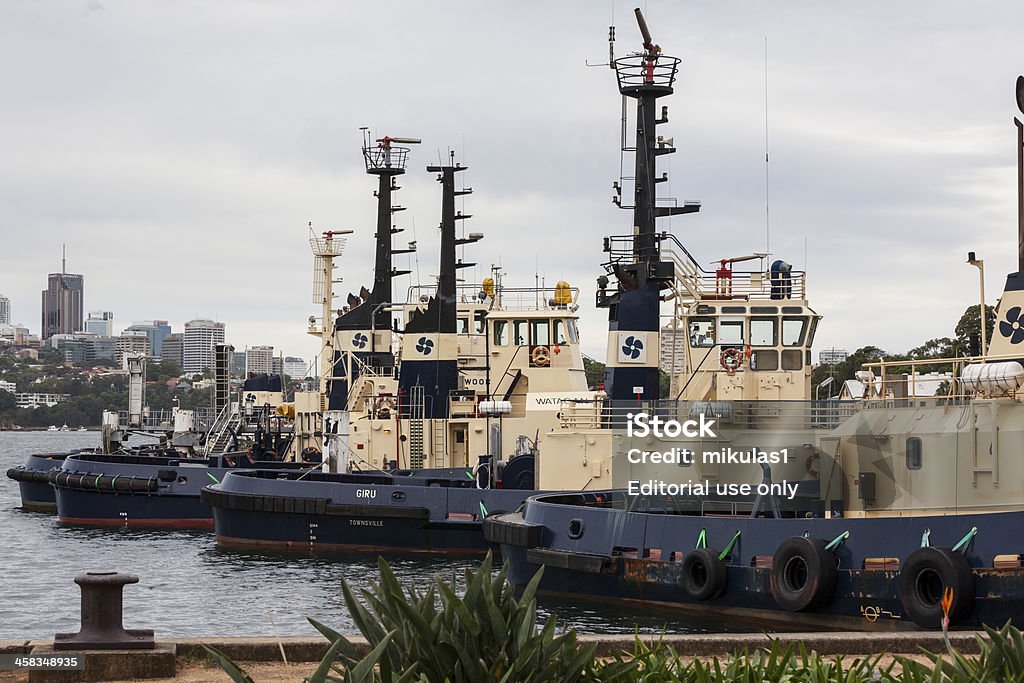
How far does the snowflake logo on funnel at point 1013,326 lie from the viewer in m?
16.7

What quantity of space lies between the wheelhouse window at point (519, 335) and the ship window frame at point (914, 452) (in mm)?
19229

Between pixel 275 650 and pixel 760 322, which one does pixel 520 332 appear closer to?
pixel 760 322

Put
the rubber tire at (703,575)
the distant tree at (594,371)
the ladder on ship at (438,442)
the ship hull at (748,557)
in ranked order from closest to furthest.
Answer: the ship hull at (748,557), the rubber tire at (703,575), the ladder on ship at (438,442), the distant tree at (594,371)

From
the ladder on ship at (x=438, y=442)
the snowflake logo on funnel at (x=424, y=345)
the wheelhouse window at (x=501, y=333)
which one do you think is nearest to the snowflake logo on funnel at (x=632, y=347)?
the ladder on ship at (x=438, y=442)

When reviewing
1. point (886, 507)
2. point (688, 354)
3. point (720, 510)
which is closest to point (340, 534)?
point (688, 354)

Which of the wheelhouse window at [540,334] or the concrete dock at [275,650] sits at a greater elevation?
the wheelhouse window at [540,334]

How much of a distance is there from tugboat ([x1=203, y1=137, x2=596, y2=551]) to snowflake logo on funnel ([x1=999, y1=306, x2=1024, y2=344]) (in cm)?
1081

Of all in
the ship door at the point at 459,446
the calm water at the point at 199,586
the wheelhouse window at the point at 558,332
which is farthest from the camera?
the wheelhouse window at the point at 558,332

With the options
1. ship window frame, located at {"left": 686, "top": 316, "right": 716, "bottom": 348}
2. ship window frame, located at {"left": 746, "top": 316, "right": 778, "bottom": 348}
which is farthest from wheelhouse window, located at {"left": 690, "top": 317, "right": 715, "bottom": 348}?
ship window frame, located at {"left": 746, "top": 316, "right": 778, "bottom": 348}

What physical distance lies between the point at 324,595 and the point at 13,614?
455cm

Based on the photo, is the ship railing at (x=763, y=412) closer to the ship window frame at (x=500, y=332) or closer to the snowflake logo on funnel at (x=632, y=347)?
the snowflake logo on funnel at (x=632, y=347)

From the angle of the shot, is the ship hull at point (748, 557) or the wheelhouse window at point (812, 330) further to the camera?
the wheelhouse window at point (812, 330)

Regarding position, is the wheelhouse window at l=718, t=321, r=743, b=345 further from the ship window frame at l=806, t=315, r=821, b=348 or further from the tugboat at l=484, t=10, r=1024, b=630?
the tugboat at l=484, t=10, r=1024, b=630

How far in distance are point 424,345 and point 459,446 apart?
8.61 ft
